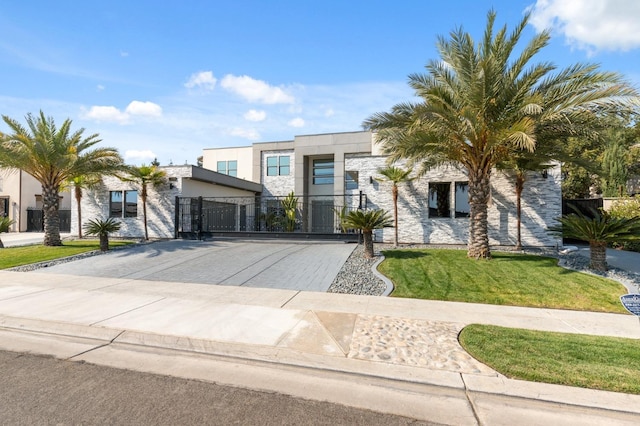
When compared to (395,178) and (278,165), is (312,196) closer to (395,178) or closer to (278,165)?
(395,178)

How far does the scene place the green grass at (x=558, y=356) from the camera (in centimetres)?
382

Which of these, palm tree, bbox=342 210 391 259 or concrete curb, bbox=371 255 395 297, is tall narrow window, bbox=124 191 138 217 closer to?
palm tree, bbox=342 210 391 259

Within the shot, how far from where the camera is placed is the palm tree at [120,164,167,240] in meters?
17.4

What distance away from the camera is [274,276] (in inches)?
378

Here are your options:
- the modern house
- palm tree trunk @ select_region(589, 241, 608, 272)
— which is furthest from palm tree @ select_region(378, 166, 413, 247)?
palm tree trunk @ select_region(589, 241, 608, 272)

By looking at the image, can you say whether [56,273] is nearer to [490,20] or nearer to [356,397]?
[356,397]

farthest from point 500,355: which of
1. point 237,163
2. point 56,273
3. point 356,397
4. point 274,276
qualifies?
point 237,163

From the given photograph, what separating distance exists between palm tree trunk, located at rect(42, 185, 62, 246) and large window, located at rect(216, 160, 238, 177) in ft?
46.8

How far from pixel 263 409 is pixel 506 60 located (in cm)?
1130

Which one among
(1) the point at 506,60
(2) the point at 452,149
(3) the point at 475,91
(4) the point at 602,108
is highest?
(1) the point at 506,60

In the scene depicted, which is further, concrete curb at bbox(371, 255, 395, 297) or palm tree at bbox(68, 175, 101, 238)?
palm tree at bbox(68, 175, 101, 238)

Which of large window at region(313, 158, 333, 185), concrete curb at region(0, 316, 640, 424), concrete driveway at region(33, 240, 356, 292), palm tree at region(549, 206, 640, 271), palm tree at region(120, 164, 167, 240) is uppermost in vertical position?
large window at region(313, 158, 333, 185)

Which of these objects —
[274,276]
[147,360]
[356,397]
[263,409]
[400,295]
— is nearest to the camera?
[263,409]

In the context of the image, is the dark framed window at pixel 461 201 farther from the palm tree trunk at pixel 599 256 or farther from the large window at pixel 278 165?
the large window at pixel 278 165
